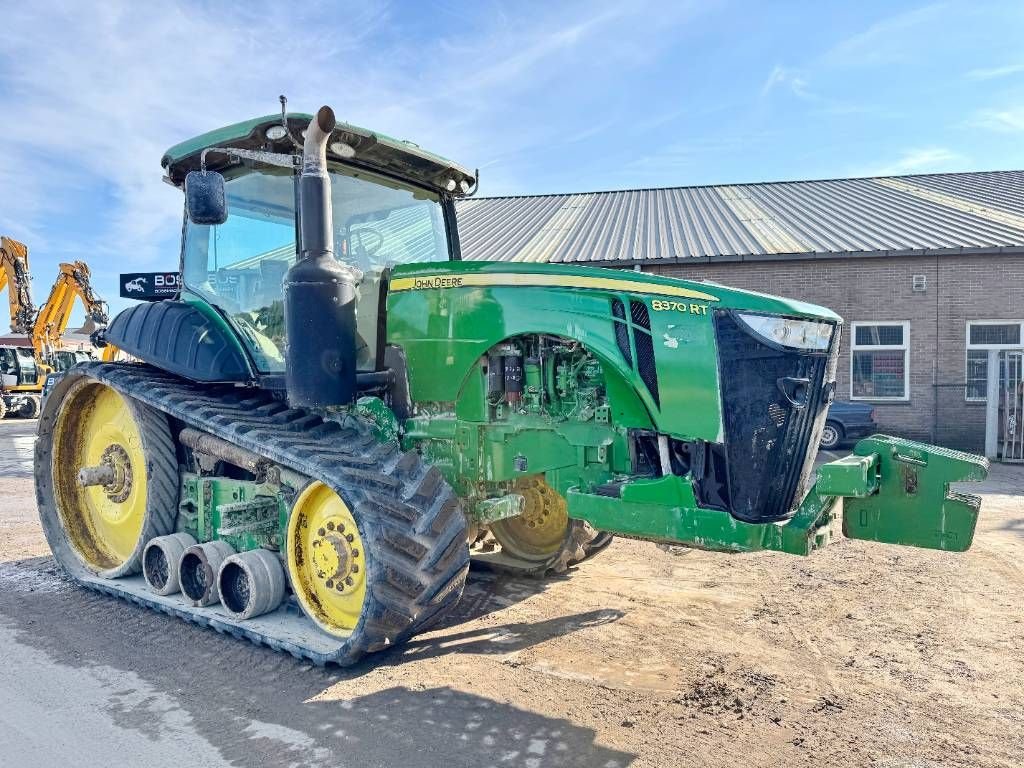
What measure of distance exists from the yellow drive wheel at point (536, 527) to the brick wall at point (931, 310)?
11690 millimetres

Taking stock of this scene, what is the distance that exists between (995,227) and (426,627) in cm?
1669

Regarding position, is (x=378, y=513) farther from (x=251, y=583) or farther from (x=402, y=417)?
(x=251, y=583)

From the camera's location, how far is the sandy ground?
3.21 metres

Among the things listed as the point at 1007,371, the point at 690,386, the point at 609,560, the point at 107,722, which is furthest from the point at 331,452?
the point at 1007,371

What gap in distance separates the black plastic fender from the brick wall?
1339 centimetres

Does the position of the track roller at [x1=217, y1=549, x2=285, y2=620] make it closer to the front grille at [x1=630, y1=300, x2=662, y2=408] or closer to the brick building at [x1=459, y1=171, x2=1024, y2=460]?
the front grille at [x1=630, y1=300, x2=662, y2=408]

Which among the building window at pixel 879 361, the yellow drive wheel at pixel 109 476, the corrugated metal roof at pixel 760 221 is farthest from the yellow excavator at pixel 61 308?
the building window at pixel 879 361

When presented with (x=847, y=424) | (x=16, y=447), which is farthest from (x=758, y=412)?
(x=16, y=447)

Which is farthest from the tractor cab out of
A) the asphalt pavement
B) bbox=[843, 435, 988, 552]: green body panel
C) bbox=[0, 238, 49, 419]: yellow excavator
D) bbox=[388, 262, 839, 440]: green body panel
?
bbox=[0, 238, 49, 419]: yellow excavator

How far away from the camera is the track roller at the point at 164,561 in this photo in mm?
4891

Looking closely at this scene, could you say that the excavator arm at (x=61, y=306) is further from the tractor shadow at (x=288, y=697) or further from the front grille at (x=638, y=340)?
the front grille at (x=638, y=340)

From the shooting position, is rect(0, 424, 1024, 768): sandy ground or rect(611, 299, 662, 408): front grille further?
rect(611, 299, 662, 408): front grille

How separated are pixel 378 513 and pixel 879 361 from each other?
1445cm

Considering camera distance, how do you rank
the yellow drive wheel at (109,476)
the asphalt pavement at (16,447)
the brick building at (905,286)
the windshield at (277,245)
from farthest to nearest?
1. the brick building at (905,286)
2. the asphalt pavement at (16,447)
3. the yellow drive wheel at (109,476)
4. the windshield at (277,245)
